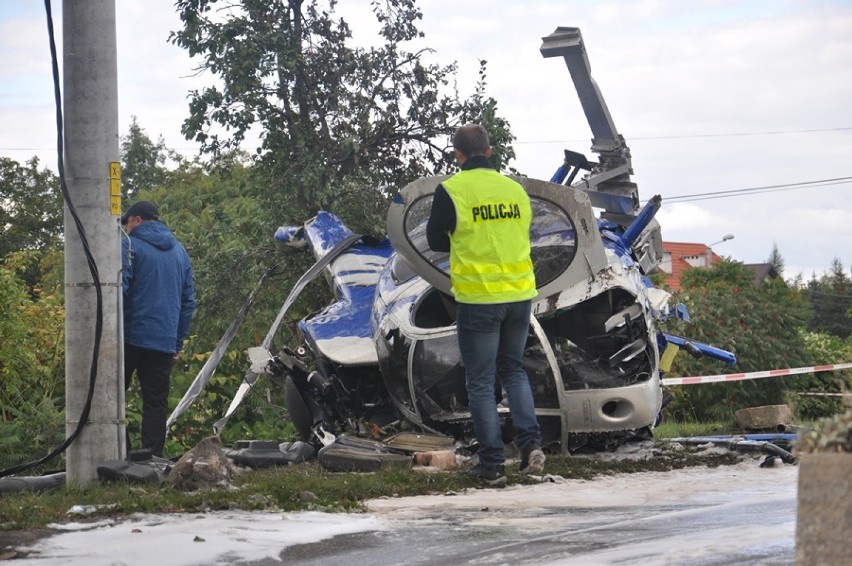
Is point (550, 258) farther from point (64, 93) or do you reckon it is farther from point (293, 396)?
point (64, 93)

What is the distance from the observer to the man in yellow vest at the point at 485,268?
6922mm

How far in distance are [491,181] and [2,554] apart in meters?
3.61

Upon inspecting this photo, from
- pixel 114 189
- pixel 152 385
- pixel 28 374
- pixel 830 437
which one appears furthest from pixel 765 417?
pixel 830 437

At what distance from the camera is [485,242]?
6.94 meters

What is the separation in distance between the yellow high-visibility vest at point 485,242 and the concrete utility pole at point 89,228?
1.94 m

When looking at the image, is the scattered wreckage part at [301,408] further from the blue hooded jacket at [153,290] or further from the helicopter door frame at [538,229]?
the helicopter door frame at [538,229]

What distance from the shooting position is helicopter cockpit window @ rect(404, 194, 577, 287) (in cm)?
804

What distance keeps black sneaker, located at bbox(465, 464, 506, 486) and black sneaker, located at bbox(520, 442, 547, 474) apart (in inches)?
12.3

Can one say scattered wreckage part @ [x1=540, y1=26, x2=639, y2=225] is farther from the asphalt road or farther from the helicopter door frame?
the asphalt road

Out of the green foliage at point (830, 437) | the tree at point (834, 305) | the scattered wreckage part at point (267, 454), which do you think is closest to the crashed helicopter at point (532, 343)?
the scattered wreckage part at point (267, 454)

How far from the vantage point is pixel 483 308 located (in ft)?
22.7

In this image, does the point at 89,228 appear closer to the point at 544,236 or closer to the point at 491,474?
the point at 491,474

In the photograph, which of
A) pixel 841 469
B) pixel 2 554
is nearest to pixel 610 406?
pixel 2 554

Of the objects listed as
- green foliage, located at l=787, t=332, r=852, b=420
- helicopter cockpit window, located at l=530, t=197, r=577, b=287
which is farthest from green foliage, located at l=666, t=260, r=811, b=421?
helicopter cockpit window, located at l=530, t=197, r=577, b=287
